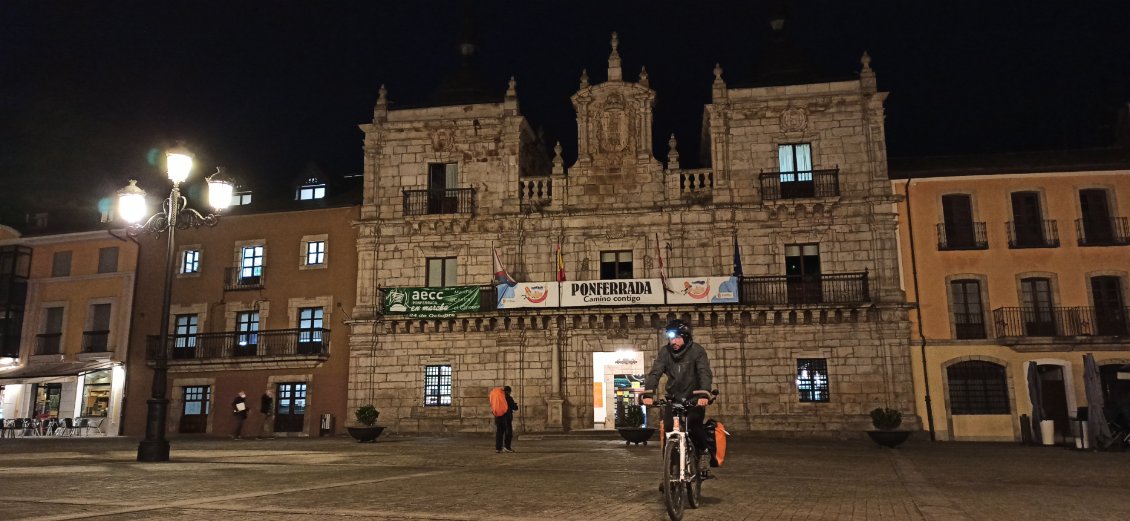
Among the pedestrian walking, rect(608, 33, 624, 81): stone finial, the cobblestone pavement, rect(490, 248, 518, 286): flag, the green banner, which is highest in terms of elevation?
rect(608, 33, 624, 81): stone finial

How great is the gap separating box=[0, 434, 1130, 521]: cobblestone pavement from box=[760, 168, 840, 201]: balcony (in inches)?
527

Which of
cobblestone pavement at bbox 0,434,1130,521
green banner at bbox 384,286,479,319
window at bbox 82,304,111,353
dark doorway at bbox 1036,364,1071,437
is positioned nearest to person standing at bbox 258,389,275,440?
green banner at bbox 384,286,479,319

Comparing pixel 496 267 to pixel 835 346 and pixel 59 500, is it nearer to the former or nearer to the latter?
pixel 835 346

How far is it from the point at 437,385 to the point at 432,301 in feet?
9.69

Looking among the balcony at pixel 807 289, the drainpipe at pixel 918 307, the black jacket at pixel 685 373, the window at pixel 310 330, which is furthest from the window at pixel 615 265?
the black jacket at pixel 685 373

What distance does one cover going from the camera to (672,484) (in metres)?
6.63

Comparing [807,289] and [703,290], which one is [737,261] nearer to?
[703,290]

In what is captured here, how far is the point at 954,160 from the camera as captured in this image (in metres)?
28.8

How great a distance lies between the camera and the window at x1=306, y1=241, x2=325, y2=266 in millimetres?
30062

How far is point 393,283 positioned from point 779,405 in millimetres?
13860

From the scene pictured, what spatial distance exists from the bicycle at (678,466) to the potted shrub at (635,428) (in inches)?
475

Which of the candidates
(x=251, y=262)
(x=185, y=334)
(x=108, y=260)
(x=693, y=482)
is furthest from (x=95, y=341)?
(x=693, y=482)

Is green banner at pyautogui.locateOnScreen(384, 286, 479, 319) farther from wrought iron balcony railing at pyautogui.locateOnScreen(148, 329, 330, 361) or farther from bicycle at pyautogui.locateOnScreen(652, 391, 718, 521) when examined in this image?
bicycle at pyautogui.locateOnScreen(652, 391, 718, 521)

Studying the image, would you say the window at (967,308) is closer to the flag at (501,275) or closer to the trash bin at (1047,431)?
the trash bin at (1047,431)
